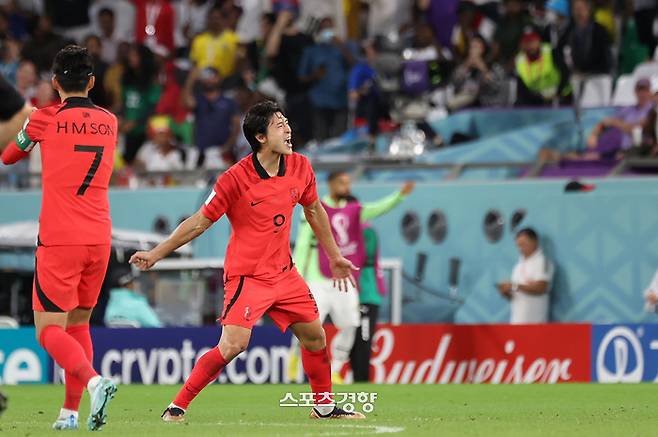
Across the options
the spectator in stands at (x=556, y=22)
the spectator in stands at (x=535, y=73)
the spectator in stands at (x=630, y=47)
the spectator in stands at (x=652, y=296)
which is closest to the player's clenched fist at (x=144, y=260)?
the spectator in stands at (x=652, y=296)

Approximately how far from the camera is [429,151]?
22.3 m

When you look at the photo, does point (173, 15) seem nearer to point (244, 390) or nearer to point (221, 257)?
point (221, 257)

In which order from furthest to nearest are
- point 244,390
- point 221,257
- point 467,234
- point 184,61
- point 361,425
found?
point 184,61 → point 221,257 → point 467,234 → point 244,390 → point 361,425

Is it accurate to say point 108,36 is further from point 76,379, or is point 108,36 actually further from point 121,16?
point 76,379

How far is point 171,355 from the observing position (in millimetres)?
18234

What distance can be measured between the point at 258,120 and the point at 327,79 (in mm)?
13128

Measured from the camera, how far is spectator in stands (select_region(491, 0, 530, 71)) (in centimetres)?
2262

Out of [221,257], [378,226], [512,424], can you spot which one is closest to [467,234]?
[378,226]

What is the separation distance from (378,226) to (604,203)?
3.41m

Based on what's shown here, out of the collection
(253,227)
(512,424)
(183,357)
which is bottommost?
(183,357)

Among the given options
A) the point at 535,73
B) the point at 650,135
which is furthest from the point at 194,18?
the point at 650,135

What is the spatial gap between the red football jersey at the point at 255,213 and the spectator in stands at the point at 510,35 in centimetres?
1245

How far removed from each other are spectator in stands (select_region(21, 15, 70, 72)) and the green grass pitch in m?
10.2

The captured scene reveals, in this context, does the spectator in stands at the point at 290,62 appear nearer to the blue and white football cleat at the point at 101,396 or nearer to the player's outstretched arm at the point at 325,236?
the player's outstretched arm at the point at 325,236
